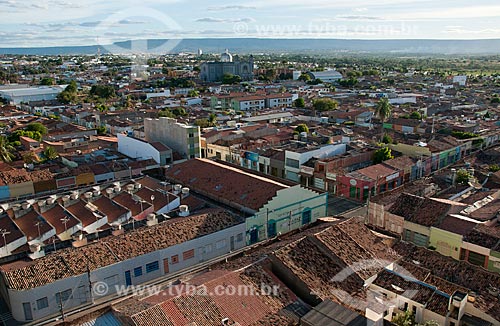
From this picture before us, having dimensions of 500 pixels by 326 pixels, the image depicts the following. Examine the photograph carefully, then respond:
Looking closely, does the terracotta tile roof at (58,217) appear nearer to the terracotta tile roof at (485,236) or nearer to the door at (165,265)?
the door at (165,265)

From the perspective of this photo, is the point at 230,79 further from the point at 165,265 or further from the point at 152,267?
the point at 152,267

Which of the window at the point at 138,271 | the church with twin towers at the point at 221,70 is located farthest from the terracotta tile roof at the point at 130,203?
the church with twin towers at the point at 221,70

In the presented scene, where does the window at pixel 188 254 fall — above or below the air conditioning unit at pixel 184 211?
below

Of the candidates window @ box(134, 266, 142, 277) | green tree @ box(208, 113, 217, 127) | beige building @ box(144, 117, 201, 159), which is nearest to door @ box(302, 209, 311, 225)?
window @ box(134, 266, 142, 277)

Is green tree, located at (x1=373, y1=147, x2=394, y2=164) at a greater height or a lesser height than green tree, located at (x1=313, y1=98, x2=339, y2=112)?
lesser

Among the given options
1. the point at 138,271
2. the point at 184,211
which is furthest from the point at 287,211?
the point at 138,271

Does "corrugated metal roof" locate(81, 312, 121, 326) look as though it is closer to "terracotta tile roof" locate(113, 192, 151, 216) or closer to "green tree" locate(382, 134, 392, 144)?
A: "terracotta tile roof" locate(113, 192, 151, 216)

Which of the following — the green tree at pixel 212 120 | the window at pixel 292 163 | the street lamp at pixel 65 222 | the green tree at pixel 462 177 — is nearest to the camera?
the street lamp at pixel 65 222
